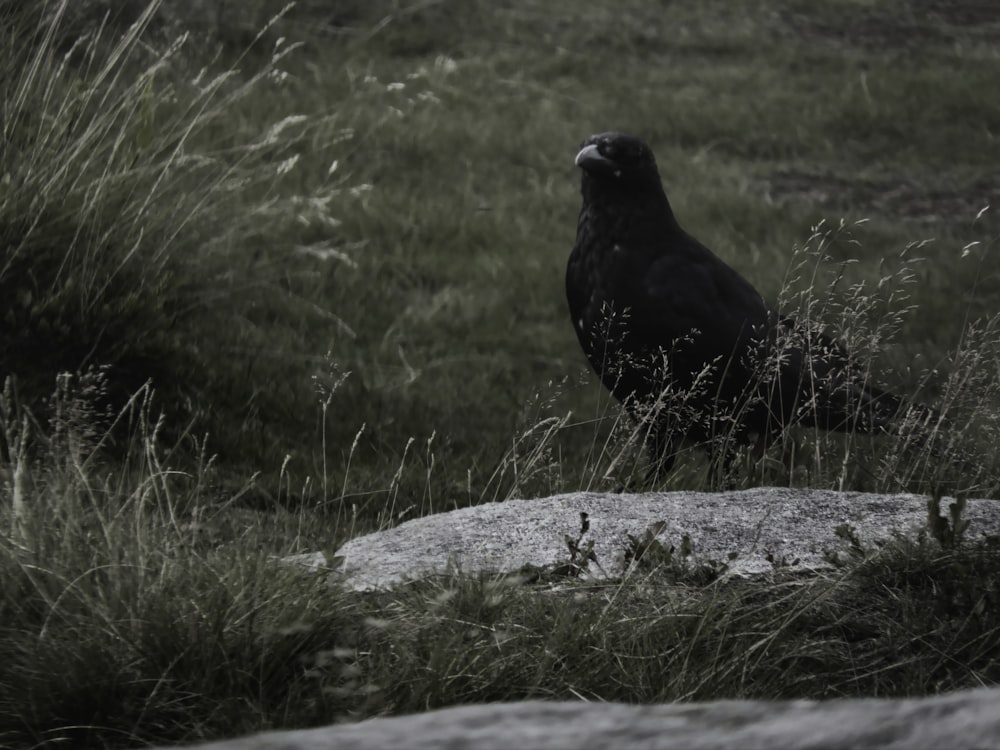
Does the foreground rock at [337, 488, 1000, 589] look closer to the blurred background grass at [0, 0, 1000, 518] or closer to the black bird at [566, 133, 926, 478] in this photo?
the blurred background grass at [0, 0, 1000, 518]

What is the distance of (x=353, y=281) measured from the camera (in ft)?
19.2

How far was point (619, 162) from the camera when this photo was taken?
167 inches

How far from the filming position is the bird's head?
4215 millimetres

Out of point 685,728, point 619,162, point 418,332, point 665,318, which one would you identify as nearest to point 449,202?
point 418,332

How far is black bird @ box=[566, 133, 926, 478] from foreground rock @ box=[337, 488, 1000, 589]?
73 centimetres

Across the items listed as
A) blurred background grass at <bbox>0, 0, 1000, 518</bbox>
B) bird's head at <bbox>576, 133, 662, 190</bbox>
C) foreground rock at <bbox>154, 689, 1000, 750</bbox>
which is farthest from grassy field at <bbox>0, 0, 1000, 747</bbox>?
foreground rock at <bbox>154, 689, 1000, 750</bbox>

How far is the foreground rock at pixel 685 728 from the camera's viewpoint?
1076 mm

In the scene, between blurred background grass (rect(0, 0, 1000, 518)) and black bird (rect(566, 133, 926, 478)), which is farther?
blurred background grass (rect(0, 0, 1000, 518))

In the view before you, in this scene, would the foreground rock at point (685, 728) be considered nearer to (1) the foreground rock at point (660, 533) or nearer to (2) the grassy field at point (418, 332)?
(2) the grassy field at point (418, 332)

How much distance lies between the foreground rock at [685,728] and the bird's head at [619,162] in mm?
3177

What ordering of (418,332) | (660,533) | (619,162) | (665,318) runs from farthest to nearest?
(418,332)
(619,162)
(665,318)
(660,533)

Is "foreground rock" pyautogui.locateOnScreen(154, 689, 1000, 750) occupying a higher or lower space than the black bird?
higher

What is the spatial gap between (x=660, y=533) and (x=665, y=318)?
1.32 metres

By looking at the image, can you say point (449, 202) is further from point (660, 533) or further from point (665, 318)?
point (660, 533)
